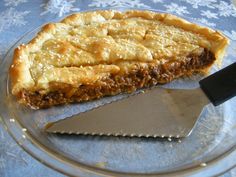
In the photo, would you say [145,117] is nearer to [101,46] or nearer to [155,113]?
[155,113]

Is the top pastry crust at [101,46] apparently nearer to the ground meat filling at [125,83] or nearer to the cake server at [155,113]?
the ground meat filling at [125,83]

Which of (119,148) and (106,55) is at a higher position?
(106,55)

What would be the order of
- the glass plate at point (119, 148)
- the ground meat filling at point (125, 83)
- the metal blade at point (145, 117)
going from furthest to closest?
the ground meat filling at point (125, 83)
the metal blade at point (145, 117)
the glass plate at point (119, 148)

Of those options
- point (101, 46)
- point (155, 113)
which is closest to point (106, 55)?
point (101, 46)

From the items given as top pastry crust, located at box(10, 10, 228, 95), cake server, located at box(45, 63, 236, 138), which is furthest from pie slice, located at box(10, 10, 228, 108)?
cake server, located at box(45, 63, 236, 138)

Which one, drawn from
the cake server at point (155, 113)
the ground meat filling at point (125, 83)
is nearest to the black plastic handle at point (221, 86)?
the cake server at point (155, 113)

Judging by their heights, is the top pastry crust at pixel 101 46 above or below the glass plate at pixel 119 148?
above
